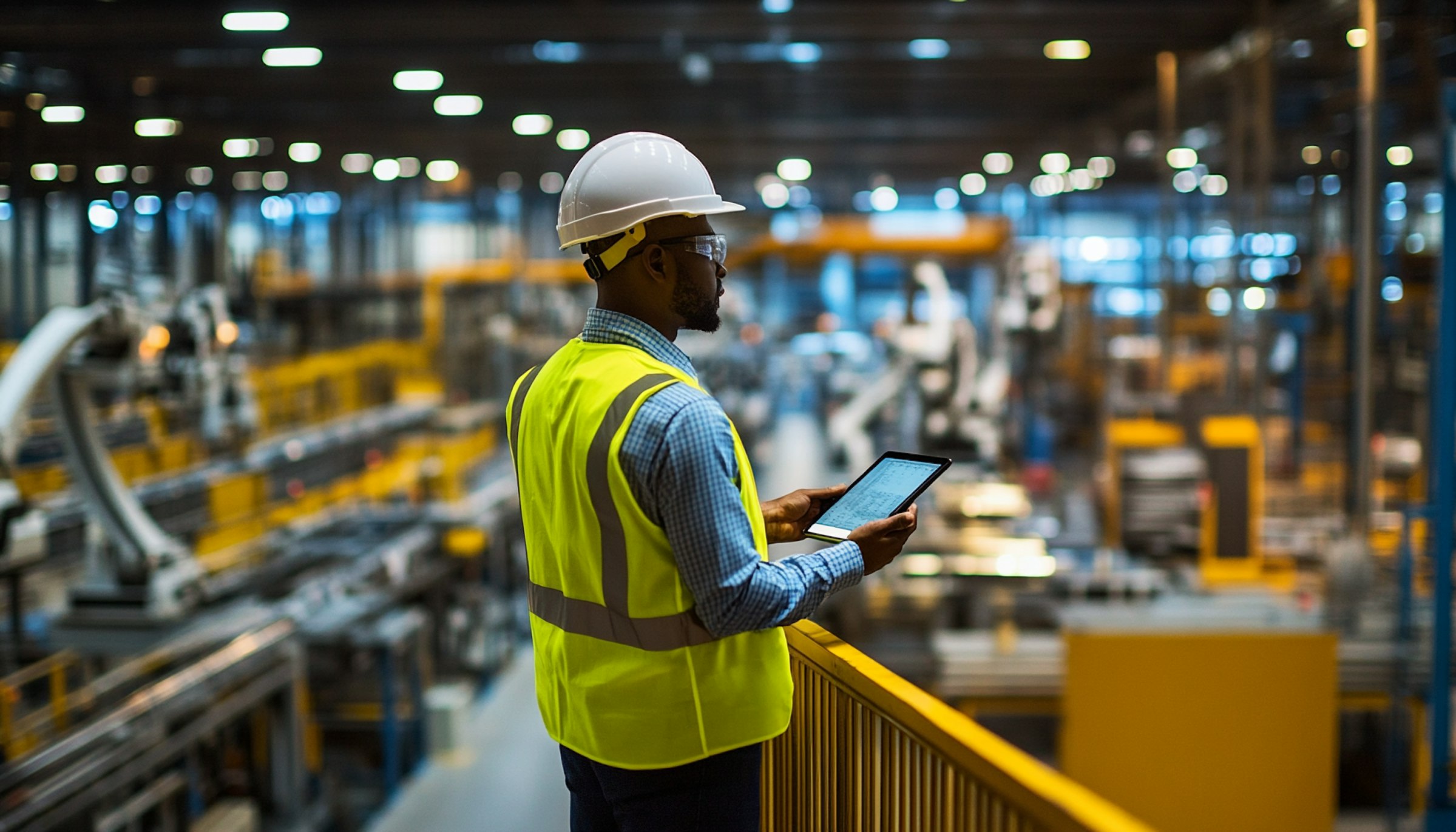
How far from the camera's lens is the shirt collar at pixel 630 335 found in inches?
72.4

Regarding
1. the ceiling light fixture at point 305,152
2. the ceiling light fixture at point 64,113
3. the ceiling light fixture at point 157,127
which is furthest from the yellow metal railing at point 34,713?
the ceiling light fixture at point 305,152

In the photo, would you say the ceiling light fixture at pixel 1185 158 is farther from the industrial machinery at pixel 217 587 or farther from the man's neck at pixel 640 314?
the man's neck at pixel 640 314

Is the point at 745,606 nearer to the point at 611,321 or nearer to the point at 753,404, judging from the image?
the point at 611,321

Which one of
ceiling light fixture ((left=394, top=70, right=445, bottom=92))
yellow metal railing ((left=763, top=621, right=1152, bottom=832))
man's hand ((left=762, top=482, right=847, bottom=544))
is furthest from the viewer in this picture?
ceiling light fixture ((left=394, top=70, right=445, bottom=92))

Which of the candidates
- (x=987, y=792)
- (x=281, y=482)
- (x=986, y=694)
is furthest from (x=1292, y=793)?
(x=281, y=482)

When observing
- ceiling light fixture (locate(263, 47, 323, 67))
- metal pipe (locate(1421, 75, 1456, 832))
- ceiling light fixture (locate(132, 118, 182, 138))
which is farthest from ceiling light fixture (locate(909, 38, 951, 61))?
ceiling light fixture (locate(132, 118, 182, 138))

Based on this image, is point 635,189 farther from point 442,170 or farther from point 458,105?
point 442,170

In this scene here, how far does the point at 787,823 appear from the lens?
2.36 m

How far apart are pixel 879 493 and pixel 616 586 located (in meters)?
0.52

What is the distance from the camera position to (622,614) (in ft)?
5.62

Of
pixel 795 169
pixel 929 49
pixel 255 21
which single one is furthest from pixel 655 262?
pixel 795 169

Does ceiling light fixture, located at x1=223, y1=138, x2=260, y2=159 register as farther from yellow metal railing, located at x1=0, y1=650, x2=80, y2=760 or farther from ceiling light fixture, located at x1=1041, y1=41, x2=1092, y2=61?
yellow metal railing, located at x1=0, y1=650, x2=80, y2=760

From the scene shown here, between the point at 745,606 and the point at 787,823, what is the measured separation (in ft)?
3.01

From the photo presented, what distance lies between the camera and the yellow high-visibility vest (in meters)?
1.69
